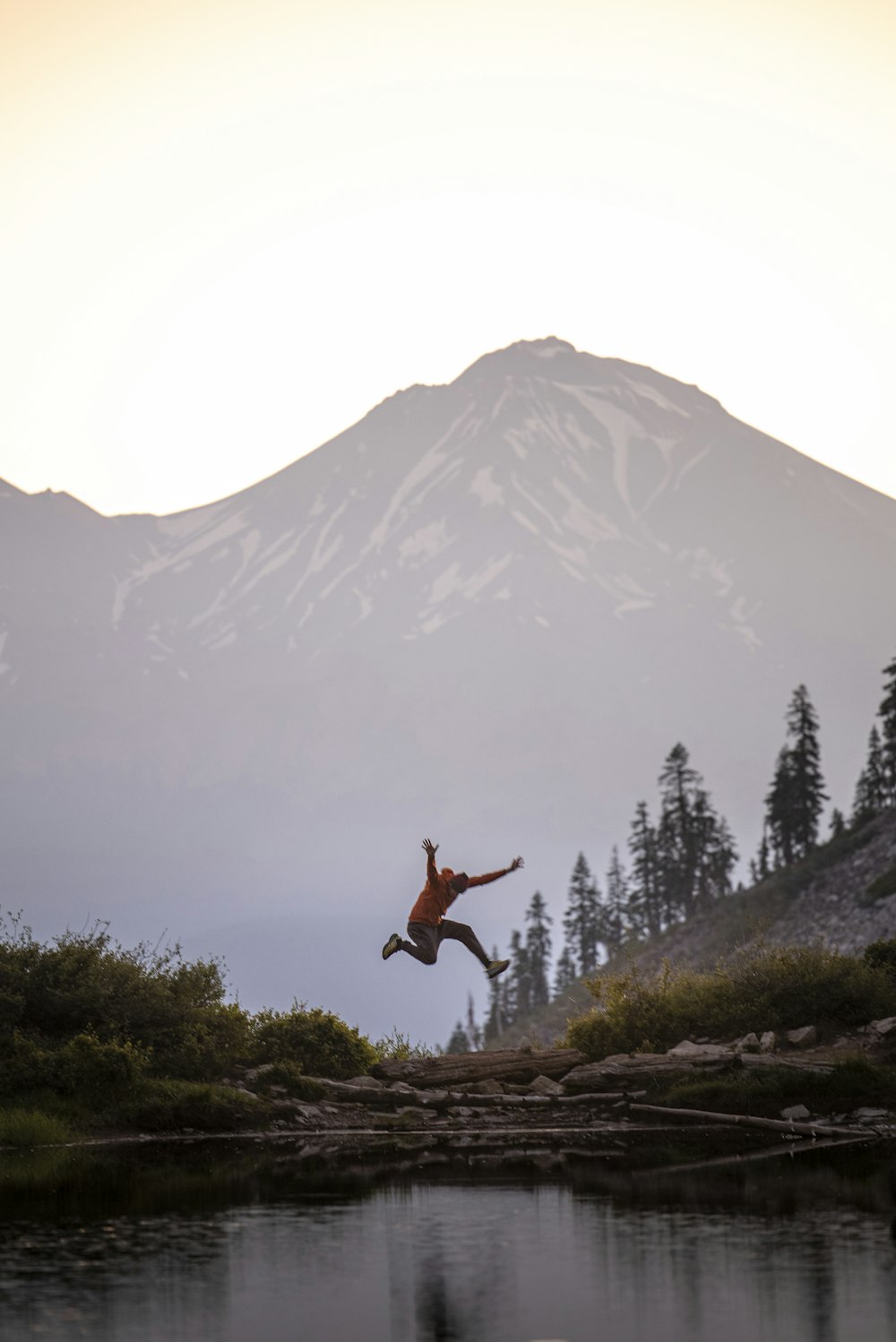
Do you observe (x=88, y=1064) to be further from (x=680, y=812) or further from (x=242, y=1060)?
(x=680, y=812)

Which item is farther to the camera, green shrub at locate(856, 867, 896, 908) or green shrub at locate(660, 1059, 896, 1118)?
green shrub at locate(856, 867, 896, 908)

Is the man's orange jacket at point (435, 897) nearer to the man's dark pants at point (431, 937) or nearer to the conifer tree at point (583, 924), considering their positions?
the man's dark pants at point (431, 937)

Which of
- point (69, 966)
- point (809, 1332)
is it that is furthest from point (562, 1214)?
point (69, 966)

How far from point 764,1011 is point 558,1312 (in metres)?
14.6

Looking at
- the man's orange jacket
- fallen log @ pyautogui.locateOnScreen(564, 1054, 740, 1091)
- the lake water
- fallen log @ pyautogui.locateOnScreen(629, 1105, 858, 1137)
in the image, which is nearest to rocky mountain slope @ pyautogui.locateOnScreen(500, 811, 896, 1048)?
fallen log @ pyautogui.locateOnScreen(564, 1054, 740, 1091)

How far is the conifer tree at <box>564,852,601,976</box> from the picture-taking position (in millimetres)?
115500

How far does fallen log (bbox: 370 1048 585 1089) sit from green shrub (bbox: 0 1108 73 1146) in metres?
5.78

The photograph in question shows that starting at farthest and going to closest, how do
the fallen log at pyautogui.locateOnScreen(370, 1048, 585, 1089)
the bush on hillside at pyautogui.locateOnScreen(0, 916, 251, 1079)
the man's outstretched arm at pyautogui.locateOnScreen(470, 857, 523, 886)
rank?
the fallen log at pyautogui.locateOnScreen(370, 1048, 585, 1089) < the bush on hillside at pyautogui.locateOnScreen(0, 916, 251, 1079) < the man's outstretched arm at pyautogui.locateOnScreen(470, 857, 523, 886)

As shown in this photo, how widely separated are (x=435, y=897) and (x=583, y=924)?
9532cm

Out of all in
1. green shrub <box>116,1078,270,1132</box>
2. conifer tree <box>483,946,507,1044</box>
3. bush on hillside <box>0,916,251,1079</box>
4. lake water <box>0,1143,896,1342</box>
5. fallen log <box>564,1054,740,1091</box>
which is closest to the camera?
lake water <box>0,1143,896,1342</box>

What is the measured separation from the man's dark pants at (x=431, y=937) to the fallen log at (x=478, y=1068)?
6.03 ft

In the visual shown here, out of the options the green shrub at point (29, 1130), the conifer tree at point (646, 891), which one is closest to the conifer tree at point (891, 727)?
the conifer tree at point (646, 891)

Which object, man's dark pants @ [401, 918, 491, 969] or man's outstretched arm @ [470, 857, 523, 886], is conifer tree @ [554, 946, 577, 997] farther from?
man's outstretched arm @ [470, 857, 523, 886]

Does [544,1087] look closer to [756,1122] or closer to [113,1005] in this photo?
[756,1122]
